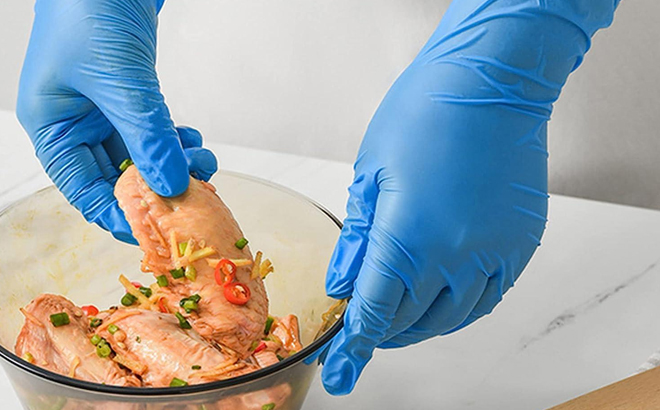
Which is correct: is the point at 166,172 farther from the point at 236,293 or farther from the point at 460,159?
the point at 460,159

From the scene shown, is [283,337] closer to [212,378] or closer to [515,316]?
[212,378]

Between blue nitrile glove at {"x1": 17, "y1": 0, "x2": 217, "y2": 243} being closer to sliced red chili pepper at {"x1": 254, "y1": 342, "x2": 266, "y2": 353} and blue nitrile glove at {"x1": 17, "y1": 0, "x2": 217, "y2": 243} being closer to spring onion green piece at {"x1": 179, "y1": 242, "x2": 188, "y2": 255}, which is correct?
spring onion green piece at {"x1": 179, "y1": 242, "x2": 188, "y2": 255}

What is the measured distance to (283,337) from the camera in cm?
132

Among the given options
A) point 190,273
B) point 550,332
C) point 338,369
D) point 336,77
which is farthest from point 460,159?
point 336,77

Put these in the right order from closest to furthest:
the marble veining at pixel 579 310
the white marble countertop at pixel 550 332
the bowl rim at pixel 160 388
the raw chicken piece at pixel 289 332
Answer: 1. the bowl rim at pixel 160 388
2. the raw chicken piece at pixel 289 332
3. the white marble countertop at pixel 550 332
4. the marble veining at pixel 579 310

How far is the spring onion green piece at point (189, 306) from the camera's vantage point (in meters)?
1.20

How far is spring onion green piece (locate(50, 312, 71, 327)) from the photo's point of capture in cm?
119

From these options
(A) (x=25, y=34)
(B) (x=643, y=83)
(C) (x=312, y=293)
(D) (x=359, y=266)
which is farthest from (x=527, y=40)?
(A) (x=25, y=34)

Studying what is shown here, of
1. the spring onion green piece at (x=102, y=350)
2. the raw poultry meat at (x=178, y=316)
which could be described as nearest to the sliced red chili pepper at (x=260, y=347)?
the raw poultry meat at (x=178, y=316)

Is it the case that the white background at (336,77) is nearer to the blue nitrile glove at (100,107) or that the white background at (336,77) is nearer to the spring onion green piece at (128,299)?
the blue nitrile glove at (100,107)

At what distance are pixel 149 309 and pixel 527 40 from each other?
0.76 m

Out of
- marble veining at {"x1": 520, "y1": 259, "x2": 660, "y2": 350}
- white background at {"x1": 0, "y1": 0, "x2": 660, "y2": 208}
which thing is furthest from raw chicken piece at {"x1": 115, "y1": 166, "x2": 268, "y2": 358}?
white background at {"x1": 0, "y1": 0, "x2": 660, "y2": 208}

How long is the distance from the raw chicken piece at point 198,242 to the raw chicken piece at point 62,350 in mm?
150

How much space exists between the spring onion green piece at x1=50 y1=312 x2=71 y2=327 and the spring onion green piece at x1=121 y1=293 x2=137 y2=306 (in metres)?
0.12
